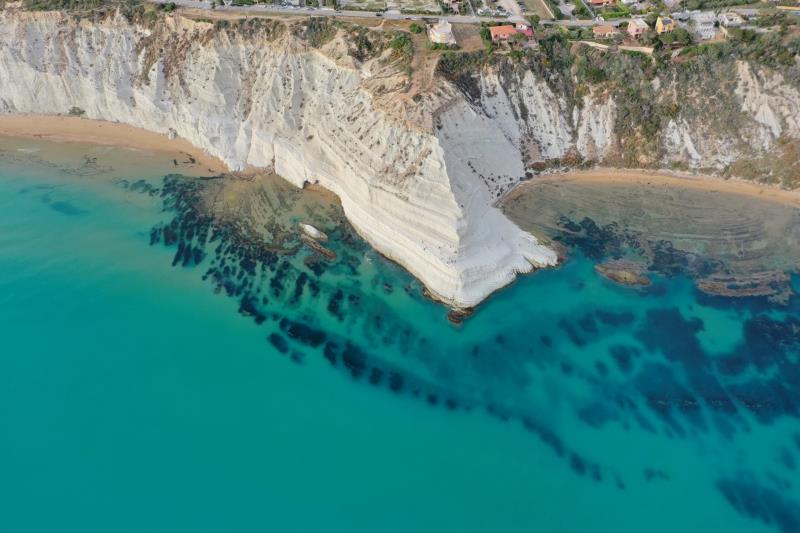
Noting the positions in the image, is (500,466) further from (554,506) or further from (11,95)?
(11,95)

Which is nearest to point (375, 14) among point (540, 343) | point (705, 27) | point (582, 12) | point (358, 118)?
point (358, 118)

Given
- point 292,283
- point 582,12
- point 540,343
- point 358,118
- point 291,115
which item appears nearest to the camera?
point 540,343

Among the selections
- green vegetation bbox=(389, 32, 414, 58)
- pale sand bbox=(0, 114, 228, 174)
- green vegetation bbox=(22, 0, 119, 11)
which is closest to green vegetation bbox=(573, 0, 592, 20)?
green vegetation bbox=(389, 32, 414, 58)

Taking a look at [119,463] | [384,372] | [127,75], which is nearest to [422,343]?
[384,372]

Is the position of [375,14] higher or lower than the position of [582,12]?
lower

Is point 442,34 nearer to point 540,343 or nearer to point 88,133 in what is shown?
point 540,343

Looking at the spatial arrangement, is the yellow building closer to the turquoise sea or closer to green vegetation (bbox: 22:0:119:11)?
the turquoise sea
